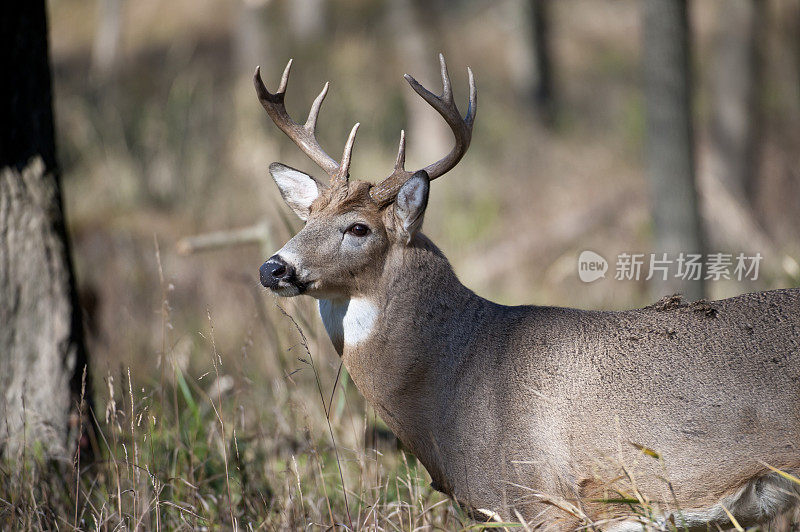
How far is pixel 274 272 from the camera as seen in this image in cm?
332

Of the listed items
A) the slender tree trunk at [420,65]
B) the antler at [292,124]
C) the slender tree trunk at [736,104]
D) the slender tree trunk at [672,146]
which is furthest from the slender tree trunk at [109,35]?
the antler at [292,124]

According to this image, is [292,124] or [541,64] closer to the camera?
[292,124]

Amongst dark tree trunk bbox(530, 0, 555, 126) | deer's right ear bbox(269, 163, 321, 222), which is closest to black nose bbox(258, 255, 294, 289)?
deer's right ear bbox(269, 163, 321, 222)

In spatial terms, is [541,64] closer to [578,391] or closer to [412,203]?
[412,203]

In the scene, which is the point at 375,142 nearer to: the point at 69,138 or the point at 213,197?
the point at 213,197

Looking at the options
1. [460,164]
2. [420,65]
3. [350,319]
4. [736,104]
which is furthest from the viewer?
[420,65]

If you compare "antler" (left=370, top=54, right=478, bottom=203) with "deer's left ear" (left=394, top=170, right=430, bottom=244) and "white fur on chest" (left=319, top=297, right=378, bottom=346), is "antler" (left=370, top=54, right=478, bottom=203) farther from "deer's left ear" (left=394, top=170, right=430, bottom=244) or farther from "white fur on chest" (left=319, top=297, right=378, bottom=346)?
"white fur on chest" (left=319, top=297, right=378, bottom=346)

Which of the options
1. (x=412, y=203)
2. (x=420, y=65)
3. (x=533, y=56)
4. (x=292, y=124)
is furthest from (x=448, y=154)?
(x=533, y=56)

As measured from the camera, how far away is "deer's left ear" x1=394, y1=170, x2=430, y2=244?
11.1 ft

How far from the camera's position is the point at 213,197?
35.6 feet

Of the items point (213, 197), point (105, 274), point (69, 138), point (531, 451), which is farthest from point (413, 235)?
point (69, 138)

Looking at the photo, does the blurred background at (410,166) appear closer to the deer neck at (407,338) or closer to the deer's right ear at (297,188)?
the deer's right ear at (297,188)

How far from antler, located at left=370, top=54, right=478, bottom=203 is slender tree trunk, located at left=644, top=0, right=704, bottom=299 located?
3.00 m

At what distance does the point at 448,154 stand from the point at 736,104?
828 cm
